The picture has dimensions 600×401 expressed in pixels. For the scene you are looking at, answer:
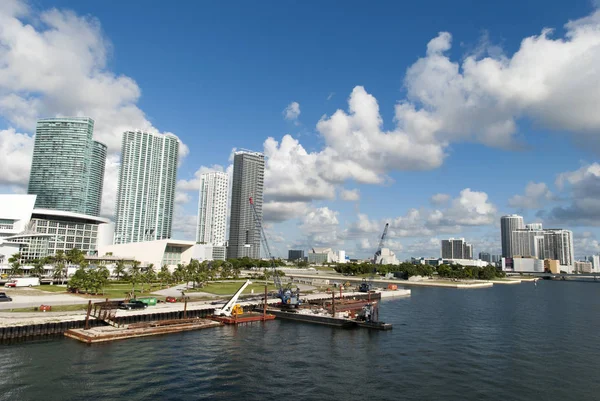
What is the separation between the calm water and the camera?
1809 inches

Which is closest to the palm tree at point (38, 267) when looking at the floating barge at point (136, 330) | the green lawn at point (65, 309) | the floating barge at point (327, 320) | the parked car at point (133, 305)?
the green lawn at point (65, 309)

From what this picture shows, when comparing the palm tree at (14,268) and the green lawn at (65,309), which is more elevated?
the palm tree at (14,268)

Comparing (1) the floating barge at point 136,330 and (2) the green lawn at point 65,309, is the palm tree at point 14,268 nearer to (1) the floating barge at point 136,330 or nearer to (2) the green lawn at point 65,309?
(2) the green lawn at point 65,309

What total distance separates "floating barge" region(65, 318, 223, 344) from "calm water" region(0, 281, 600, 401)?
2.54 meters

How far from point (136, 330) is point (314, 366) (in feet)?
112

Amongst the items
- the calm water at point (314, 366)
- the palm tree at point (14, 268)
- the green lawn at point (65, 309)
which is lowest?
the calm water at point (314, 366)

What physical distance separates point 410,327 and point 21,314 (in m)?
77.7

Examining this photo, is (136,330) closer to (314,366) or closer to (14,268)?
(314,366)

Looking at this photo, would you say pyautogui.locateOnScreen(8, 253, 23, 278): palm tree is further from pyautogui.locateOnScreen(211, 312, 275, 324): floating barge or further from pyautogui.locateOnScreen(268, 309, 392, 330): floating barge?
pyautogui.locateOnScreen(268, 309, 392, 330): floating barge

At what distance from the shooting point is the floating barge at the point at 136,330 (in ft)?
216

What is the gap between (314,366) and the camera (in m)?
57.4

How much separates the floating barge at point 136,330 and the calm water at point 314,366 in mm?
2545

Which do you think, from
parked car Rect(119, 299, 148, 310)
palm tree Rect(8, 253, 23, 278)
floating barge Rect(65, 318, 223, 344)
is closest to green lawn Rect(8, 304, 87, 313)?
parked car Rect(119, 299, 148, 310)

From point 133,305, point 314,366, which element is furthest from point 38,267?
point 314,366
